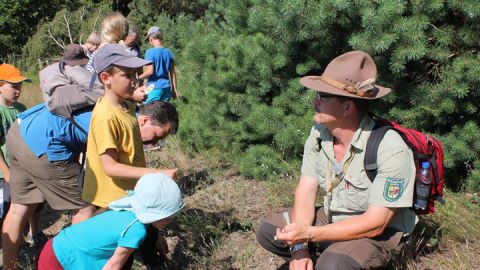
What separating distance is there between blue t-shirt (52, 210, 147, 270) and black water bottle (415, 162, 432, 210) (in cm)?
144

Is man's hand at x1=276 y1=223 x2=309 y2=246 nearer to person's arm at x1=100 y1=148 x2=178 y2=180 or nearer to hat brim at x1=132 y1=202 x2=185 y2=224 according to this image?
hat brim at x1=132 y1=202 x2=185 y2=224

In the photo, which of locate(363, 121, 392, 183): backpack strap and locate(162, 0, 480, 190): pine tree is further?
locate(162, 0, 480, 190): pine tree

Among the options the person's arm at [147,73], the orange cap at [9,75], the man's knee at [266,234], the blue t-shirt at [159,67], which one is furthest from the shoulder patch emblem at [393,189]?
the blue t-shirt at [159,67]

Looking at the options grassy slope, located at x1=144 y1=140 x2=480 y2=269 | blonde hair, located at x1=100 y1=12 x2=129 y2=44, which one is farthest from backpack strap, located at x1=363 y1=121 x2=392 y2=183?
blonde hair, located at x1=100 y1=12 x2=129 y2=44

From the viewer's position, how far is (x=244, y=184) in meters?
4.80

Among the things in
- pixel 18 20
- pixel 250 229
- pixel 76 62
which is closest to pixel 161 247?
pixel 250 229

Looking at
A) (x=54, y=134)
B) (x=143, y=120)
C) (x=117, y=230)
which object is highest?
(x=143, y=120)

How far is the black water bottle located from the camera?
2576mm

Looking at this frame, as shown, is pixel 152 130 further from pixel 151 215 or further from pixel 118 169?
pixel 151 215

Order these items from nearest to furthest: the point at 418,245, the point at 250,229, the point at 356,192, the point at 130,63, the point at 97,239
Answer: the point at 97,239 < the point at 356,192 < the point at 130,63 < the point at 418,245 < the point at 250,229

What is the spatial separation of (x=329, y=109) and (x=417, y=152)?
0.51 meters

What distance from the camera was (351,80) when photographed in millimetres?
2568

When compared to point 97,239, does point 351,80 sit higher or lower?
higher

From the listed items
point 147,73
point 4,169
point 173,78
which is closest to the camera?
point 4,169
